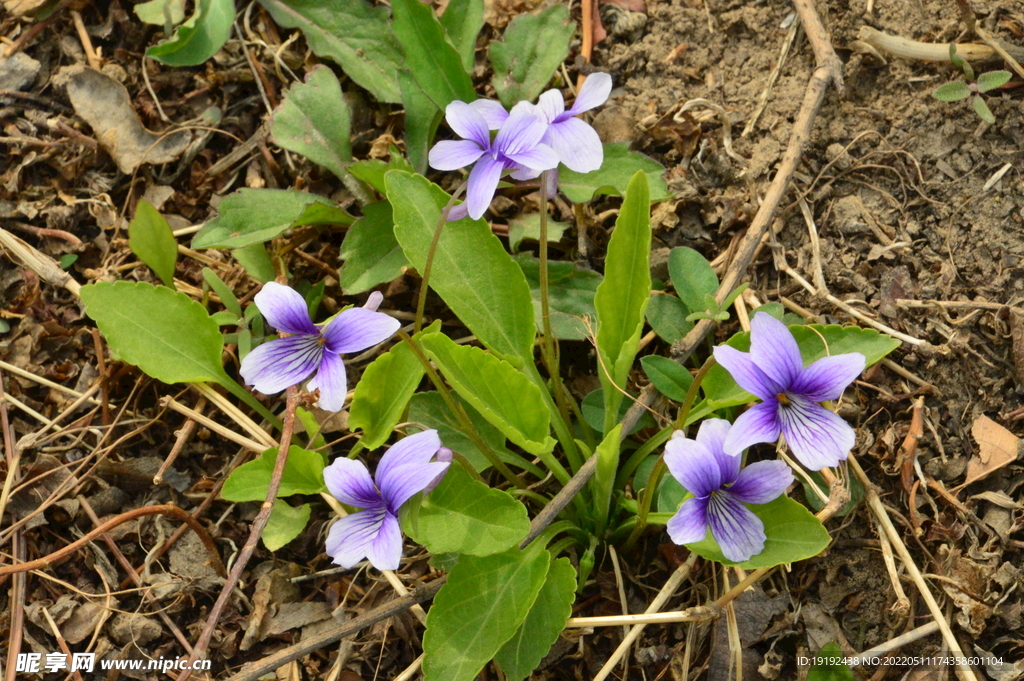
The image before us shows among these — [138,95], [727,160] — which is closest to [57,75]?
[138,95]

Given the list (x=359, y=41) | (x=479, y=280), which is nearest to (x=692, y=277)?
(x=479, y=280)

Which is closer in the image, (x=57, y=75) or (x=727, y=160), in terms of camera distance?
(x=727, y=160)

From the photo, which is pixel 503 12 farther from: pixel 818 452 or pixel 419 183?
pixel 818 452

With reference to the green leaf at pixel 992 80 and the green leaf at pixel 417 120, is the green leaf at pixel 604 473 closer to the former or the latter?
the green leaf at pixel 417 120

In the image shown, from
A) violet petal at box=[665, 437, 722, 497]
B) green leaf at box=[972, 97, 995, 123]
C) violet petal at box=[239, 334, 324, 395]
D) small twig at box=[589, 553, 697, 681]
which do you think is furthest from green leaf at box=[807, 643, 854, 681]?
green leaf at box=[972, 97, 995, 123]

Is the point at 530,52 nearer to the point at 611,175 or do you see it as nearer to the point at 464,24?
the point at 464,24

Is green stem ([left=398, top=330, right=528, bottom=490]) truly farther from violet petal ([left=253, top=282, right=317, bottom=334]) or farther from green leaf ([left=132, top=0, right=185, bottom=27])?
green leaf ([left=132, top=0, right=185, bottom=27])
